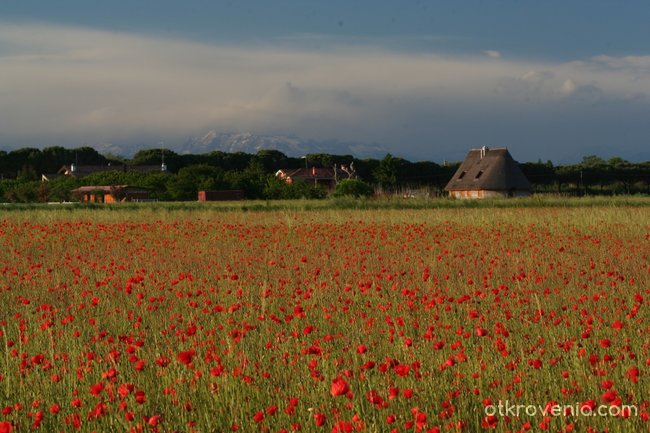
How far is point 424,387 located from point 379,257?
25.3 ft

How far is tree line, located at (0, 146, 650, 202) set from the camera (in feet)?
182

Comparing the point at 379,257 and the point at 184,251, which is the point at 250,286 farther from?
the point at 184,251

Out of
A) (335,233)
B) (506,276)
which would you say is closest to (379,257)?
(506,276)

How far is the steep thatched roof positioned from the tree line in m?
2.68

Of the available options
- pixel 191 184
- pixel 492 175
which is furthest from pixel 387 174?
pixel 191 184

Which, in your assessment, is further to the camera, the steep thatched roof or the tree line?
the steep thatched roof

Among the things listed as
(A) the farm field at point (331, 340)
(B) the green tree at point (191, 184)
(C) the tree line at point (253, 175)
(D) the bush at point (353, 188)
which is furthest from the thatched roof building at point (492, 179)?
(A) the farm field at point (331, 340)

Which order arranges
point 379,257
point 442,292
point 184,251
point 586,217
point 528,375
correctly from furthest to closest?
1. point 586,217
2. point 184,251
3. point 379,257
4. point 442,292
5. point 528,375

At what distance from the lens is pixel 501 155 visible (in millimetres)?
64500

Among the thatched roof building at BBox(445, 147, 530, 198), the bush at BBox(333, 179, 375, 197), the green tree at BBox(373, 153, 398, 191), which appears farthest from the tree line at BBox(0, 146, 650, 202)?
the thatched roof building at BBox(445, 147, 530, 198)

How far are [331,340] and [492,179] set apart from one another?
5865cm

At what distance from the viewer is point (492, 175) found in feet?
209

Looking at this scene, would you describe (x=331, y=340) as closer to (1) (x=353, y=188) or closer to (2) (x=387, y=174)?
(1) (x=353, y=188)

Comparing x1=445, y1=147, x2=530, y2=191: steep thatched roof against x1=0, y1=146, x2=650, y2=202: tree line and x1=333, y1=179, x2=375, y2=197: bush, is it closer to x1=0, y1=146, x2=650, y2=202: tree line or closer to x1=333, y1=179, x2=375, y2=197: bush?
x1=0, y1=146, x2=650, y2=202: tree line
